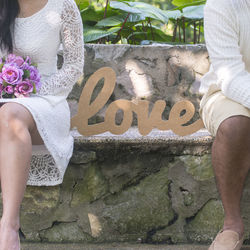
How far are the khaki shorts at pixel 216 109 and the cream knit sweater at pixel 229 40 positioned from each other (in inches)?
1.5

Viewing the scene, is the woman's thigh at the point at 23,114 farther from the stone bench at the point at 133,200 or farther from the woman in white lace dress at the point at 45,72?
the stone bench at the point at 133,200

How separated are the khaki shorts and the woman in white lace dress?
0.59 m

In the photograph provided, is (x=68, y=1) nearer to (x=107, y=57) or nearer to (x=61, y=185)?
(x=107, y=57)

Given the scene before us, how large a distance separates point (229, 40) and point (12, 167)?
997 millimetres

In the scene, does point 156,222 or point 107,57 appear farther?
point 107,57

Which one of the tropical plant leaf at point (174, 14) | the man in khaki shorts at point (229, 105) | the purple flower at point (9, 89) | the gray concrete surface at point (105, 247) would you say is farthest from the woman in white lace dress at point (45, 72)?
the tropical plant leaf at point (174, 14)

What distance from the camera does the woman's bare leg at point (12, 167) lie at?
172cm

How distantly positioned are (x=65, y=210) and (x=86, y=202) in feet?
0.34

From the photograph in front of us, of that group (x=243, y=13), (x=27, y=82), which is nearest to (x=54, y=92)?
(x=27, y=82)

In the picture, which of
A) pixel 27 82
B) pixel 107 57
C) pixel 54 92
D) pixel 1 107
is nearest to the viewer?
pixel 1 107

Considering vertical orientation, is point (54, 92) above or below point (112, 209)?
above

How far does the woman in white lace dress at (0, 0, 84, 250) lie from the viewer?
1.91 metres

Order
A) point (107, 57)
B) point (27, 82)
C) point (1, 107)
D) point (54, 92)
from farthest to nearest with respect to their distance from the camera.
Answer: point (107, 57) → point (54, 92) → point (27, 82) → point (1, 107)

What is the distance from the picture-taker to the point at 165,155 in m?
2.27
